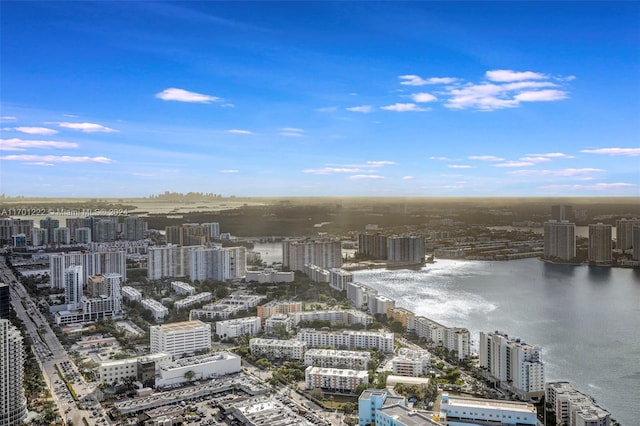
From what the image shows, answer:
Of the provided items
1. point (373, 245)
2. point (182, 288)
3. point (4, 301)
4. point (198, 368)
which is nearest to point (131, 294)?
point (182, 288)

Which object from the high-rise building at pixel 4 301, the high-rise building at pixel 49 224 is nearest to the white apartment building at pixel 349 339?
the high-rise building at pixel 4 301

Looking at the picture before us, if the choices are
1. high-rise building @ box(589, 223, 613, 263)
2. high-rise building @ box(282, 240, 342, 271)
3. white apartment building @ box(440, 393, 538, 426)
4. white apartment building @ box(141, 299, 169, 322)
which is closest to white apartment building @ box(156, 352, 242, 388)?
white apartment building @ box(440, 393, 538, 426)

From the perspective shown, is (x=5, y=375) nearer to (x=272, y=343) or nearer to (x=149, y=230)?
(x=272, y=343)

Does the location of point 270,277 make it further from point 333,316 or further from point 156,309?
point 333,316

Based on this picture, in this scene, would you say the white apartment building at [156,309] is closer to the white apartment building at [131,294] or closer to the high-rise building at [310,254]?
the white apartment building at [131,294]

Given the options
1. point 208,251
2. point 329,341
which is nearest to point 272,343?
point 329,341
